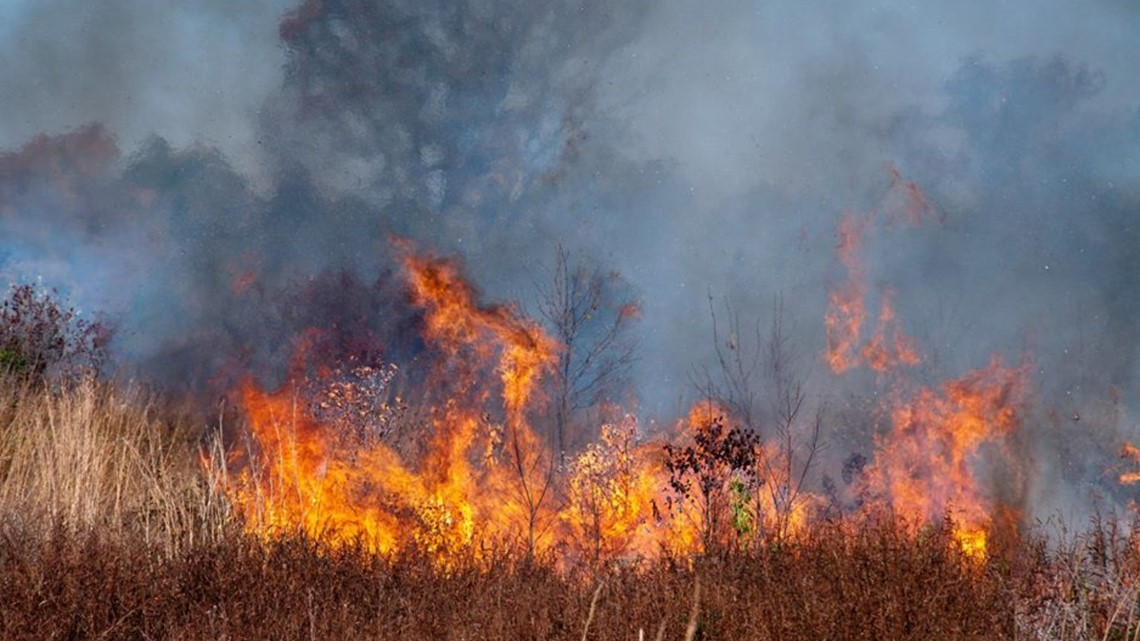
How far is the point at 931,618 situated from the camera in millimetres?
5695

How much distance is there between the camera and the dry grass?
583 cm

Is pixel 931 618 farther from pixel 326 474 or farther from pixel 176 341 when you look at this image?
pixel 176 341

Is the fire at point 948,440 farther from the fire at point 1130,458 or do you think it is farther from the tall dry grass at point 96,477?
the tall dry grass at point 96,477

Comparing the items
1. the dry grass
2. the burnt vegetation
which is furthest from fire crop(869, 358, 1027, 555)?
the dry grass

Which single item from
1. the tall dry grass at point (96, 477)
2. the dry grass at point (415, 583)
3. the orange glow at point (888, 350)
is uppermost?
the orange glow at point (888, 350)

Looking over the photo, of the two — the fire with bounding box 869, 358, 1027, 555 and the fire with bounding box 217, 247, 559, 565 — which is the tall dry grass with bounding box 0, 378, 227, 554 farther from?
the fire with bounding box 869, 358, 1027, 555

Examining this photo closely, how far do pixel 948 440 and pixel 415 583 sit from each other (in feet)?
31.9

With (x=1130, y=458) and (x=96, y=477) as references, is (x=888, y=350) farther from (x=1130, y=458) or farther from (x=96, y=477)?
(x=96, y=477)

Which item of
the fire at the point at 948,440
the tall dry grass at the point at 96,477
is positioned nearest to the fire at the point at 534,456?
the fire at the point at 948,440

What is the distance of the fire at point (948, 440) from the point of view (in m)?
14.0

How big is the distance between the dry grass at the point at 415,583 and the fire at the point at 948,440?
20.1ft

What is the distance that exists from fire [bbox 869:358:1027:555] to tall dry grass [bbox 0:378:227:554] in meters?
9.27

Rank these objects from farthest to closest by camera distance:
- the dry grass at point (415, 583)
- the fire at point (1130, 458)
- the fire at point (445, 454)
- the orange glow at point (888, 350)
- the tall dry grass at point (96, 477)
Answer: the orange glow at point (888, 350)
the fire at point (1130, 458)
the fire at point (445, 454)
the tall dry grass at point (96, 477)
the dry grass at point (415, 583)

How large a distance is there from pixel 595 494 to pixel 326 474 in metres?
3.39
